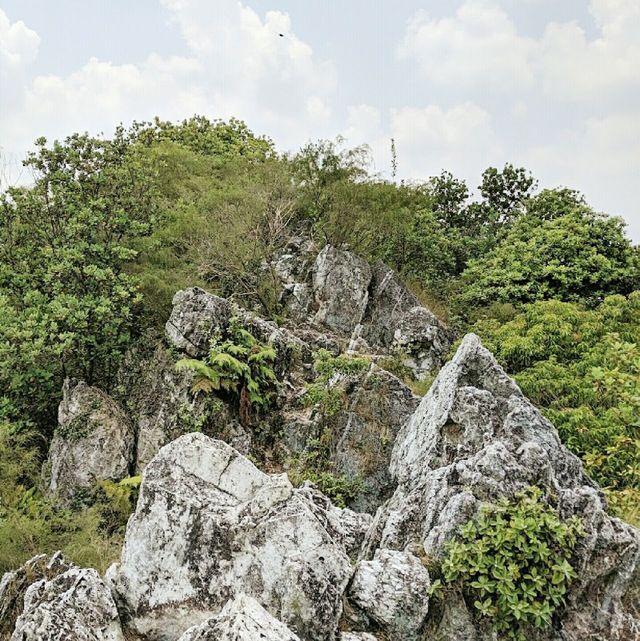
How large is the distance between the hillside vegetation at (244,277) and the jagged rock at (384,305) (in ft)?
3.09

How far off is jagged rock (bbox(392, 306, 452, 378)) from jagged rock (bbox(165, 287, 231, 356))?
4.83 meters

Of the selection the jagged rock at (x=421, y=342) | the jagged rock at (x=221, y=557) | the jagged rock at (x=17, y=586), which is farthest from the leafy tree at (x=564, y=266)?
the jagged rock at (x=17, y=586)

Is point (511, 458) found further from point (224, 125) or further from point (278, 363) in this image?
point (224, 125)

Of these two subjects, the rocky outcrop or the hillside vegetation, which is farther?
the rocky outcrop

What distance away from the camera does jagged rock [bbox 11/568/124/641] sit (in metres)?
4.76

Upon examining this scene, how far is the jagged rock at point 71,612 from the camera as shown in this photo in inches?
187

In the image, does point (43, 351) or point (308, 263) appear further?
A: point (308, 263)

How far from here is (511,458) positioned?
5.64 metres

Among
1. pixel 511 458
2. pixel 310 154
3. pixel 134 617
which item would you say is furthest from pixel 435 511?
pixel 310 154

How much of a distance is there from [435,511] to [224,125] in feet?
100

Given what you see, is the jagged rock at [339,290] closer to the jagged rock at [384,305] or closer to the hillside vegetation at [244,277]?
the jagged rock at [384,305]

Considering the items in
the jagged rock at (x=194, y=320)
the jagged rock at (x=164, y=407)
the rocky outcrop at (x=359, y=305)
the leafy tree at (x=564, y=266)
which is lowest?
the jagged rock at (x=164, y=407)

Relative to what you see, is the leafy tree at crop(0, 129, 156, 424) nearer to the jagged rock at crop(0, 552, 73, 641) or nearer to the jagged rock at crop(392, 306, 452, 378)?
the jagged rock at crop(0, 552, 73, 641)

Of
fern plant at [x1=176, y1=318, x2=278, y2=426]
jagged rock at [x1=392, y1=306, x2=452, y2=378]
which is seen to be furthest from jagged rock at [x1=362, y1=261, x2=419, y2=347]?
fern plant at [x1=176, y1=318, x2=278, y2=426]
